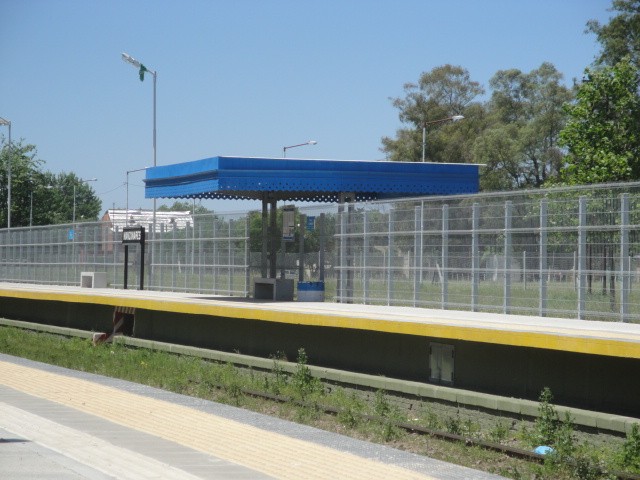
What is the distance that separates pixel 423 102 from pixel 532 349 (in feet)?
256

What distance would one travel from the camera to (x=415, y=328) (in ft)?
54.5

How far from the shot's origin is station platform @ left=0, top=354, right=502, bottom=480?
1125cm

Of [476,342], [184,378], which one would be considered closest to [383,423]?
[476,342]

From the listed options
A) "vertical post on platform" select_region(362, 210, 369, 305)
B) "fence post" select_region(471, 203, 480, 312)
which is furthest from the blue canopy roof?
"fence post" select_region(471, 203, 480, 312)

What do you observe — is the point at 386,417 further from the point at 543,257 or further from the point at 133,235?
the point at 133,235

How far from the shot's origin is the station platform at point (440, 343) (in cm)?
1390

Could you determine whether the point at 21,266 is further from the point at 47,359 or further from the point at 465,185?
the point at 465,185

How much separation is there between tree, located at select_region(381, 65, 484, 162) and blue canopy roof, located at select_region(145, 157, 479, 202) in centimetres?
6324

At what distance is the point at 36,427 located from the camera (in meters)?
14.3

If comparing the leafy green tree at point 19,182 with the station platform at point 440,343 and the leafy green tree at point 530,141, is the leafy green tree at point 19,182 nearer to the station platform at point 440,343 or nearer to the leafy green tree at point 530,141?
the leafy green tree at point 530,141

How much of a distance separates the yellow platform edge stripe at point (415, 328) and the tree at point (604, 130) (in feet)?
57.7

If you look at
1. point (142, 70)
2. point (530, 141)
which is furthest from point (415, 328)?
point (530, 141)

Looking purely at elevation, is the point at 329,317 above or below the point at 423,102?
below

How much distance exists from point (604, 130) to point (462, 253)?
20.5 m
